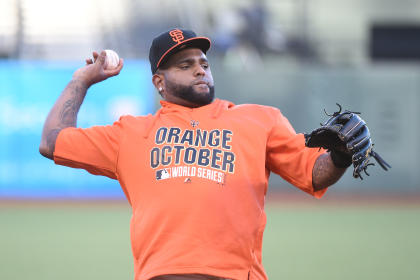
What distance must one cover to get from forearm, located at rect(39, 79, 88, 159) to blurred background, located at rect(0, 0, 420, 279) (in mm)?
3215

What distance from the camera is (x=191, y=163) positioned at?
2877mm

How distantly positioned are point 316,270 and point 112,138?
12.7 feet

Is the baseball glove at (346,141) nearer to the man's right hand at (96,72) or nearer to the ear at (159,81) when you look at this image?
the ear at (159,81)

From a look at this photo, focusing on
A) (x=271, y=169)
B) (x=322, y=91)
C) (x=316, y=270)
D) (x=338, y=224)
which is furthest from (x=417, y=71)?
(x=271, y=169)

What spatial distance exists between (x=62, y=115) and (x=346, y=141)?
142 cm

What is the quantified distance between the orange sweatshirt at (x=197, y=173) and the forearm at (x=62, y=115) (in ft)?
0.18

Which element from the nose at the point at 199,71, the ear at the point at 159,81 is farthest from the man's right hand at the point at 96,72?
the nose at the point at 199,71

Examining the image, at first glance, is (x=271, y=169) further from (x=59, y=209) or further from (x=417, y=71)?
(x=417, y=71)

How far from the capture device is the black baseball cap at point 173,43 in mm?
3104

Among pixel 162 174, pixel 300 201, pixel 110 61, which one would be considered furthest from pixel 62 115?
pixel 300 201

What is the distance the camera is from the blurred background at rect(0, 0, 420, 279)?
23.8ft

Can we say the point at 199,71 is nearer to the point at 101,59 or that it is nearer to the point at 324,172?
the point at 101,59

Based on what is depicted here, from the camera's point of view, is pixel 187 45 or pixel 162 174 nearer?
pixel 162 174

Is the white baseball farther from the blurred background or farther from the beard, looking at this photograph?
the blurred background
